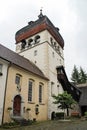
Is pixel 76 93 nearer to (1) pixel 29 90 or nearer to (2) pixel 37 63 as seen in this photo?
(2) pixel 37 63

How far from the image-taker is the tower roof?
96.5 feet

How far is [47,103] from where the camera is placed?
2397cm

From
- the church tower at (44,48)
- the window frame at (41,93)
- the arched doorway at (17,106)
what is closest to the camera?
the arched doorway at (17,106)

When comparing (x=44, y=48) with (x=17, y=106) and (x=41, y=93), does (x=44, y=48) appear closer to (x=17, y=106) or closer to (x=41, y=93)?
(x=41, y=93)

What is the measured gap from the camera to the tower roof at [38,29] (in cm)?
2941

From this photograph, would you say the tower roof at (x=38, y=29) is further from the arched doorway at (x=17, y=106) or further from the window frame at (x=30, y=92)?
the arched doorway at (x=17, y=106)

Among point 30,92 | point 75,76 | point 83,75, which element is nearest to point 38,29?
point 30,92

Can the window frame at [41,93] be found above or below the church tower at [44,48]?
below

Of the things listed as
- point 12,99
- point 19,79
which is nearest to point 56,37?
point 19,79

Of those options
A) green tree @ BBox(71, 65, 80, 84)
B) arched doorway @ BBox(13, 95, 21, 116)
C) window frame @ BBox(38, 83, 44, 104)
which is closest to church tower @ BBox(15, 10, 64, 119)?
window frame @ BBox(38, 83, 44, 104)

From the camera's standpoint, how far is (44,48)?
1090 inches

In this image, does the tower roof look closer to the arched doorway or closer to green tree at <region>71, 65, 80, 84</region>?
the arched doorway

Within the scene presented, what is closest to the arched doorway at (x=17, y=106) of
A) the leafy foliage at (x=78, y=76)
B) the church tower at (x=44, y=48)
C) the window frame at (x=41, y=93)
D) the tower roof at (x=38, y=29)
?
the window frame at (x=41, y=93)

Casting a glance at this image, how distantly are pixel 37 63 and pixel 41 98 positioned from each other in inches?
238
